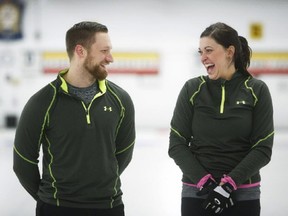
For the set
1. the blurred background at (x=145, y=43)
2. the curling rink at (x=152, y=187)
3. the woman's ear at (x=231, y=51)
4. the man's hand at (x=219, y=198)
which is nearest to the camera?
the man's hand at (x=219, y=198)

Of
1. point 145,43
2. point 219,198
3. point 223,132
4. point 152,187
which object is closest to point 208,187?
point 219,198

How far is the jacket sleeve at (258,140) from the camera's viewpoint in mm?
2467

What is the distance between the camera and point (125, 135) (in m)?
2.74

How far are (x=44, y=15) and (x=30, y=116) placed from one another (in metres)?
11.1

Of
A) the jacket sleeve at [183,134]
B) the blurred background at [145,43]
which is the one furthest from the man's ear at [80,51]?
the blurred background at [145,43]

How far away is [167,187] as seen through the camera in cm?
584

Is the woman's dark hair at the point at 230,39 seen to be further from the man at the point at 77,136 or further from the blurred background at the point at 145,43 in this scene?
the blurred background at the point at 145,43

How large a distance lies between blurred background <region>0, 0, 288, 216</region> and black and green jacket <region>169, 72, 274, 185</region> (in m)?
10.2

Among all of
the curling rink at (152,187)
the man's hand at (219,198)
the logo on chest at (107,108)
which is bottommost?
the curling rink at (152,187)

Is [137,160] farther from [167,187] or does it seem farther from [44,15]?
[44,15]

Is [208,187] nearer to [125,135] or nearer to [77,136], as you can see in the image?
[125,135]

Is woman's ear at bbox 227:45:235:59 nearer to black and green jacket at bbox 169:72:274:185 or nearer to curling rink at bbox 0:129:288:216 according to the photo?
black and green jacket at bbox 169:72:274:185

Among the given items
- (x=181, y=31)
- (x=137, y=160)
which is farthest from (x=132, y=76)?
(x=137, y=160)

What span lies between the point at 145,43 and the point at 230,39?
10.6 meters
